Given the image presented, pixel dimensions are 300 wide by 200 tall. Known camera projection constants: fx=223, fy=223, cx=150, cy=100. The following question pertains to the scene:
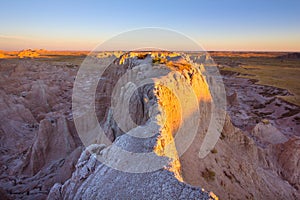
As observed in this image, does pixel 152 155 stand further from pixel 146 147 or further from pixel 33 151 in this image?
pixel 33 151

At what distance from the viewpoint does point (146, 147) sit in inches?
164

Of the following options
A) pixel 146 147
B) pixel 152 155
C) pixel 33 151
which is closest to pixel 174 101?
pixel 146 147

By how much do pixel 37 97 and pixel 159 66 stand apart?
847 inches

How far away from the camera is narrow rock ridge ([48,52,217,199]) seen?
346 cm

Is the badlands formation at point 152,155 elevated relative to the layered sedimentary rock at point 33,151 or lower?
elevated

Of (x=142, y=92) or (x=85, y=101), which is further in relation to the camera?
(x=85, y=101)

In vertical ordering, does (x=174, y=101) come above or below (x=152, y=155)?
above

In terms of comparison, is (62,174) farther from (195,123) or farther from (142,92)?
(195,123)

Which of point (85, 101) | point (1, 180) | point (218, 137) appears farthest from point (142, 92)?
point (85, 101)

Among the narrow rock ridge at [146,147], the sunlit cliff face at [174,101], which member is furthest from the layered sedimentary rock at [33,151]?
the sunlit cliff face at [174,101]

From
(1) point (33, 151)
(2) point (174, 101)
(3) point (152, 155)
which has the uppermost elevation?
(2) point (174, 101)

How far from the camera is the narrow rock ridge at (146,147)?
136 inches

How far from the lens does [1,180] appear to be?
446 inches

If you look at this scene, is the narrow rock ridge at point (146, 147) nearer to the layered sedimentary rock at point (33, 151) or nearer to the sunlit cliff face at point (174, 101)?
the sunlit cliff face at point (174, 101)
